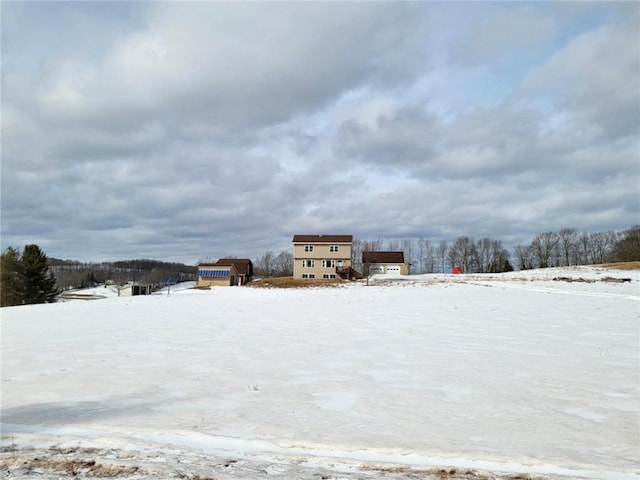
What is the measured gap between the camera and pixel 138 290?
49.5 metres

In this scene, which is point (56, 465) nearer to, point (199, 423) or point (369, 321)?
point (199, 423)

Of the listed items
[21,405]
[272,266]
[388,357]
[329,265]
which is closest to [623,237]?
[329,265]

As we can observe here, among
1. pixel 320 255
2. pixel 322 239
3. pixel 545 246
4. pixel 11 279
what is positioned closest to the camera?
pixel 11 279

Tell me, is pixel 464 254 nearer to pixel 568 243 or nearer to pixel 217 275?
pixel 568 243

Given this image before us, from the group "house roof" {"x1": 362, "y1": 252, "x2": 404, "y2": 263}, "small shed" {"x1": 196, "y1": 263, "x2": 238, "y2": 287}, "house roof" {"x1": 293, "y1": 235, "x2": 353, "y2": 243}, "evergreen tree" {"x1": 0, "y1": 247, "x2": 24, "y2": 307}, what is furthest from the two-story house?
"evergreen tree" {"x1": 0, "y1": 247, "x2": 24, "y2": 307}

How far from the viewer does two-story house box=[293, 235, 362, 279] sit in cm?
6988

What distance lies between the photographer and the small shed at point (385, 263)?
77.4 m

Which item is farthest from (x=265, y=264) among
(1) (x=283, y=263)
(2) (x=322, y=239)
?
(2) (x=322, y=239)

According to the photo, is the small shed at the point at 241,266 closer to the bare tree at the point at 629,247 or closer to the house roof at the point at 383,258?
the house roof at the point at 383,258

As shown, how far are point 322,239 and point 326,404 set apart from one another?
6436cm

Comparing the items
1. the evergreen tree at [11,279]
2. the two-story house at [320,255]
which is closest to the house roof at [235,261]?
the two-story house at [320,255]

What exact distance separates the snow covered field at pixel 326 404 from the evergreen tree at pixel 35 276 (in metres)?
50.8

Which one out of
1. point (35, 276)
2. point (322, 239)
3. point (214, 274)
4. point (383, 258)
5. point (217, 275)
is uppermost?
point (322, 239)

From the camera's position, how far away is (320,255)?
7031 centimetres
